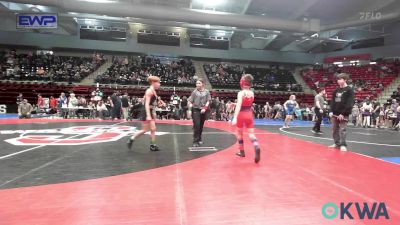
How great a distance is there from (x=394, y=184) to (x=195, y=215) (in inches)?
109

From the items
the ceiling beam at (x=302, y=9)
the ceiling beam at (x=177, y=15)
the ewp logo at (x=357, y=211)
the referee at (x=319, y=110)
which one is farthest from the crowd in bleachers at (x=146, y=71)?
the ewp logo at (x=357, y=211)

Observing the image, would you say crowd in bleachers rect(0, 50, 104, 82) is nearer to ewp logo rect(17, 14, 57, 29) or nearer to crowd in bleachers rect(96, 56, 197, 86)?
crowd in bleachers rect(96, 56, 197, 86)

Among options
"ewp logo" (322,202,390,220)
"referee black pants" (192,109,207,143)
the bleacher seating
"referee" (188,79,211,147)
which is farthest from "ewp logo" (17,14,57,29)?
the bleacher seating

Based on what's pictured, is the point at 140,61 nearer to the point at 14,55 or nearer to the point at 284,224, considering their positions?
the point at 14,55

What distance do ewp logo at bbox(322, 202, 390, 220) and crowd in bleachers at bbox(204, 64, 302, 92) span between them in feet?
83.2

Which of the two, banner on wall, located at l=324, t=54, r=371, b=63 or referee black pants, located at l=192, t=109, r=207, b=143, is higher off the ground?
Answer: banner on wall, located at l=324, t=54, r=371, b=63

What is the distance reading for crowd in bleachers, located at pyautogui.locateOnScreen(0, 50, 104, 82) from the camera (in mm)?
23469

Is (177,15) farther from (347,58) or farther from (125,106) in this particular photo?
(347,58)

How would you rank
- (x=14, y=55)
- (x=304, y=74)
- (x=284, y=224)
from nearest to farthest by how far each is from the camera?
1. (x=284, y=224)
2. (x=14, y=55)
3. (x=304, y=74)

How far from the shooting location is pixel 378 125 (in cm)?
1670

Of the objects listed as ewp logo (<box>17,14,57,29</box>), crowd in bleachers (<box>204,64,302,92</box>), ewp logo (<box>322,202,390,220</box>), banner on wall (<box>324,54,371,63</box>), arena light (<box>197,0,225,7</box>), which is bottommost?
ewp logo (<box>322,202,390,220</box>)

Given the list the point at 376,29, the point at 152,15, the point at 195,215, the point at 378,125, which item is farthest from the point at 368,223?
the point at 376,29

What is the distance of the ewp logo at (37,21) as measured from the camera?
1655 cm

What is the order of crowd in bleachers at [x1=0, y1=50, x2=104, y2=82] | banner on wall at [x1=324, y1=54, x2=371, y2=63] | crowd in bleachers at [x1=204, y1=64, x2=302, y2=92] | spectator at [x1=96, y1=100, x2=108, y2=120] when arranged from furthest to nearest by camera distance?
banner on wall at [x1=324, y1=54, x2=371, y2=63], crowd in bleachers at [x1=204, y1=64, x2=302, y2=92], crowd in bleachers at [x1=0, y1=50, x2=104, y2=82], spectator at [x1=96, y1=100, x2=108, y2=120]
